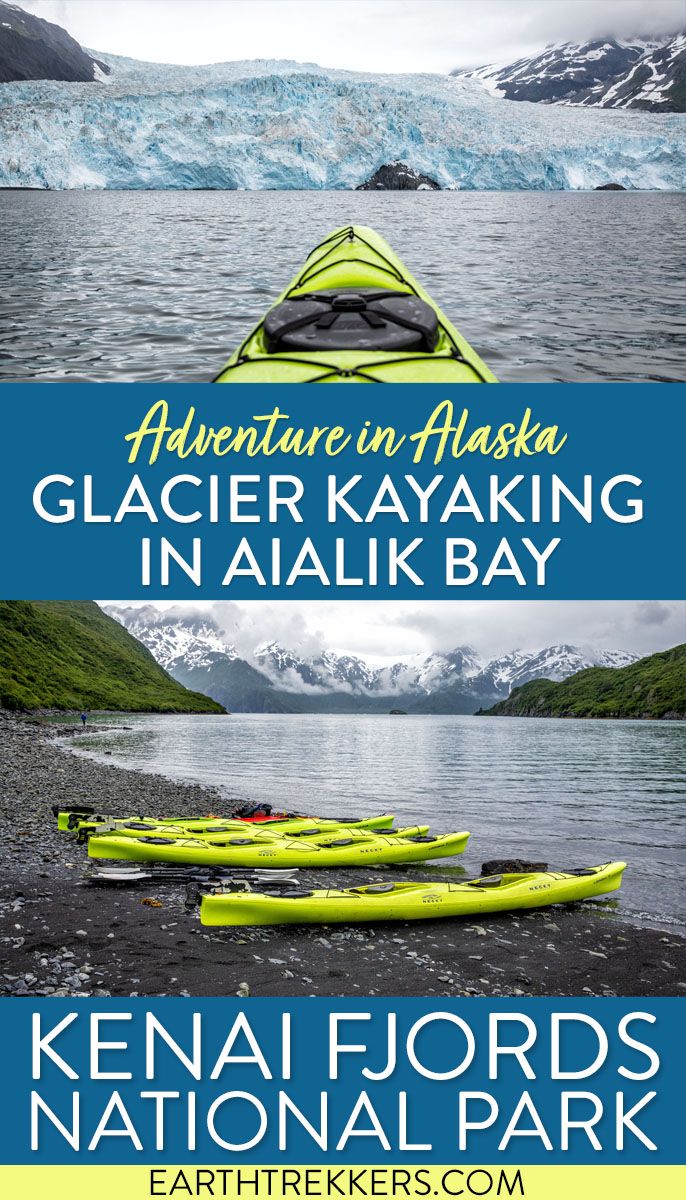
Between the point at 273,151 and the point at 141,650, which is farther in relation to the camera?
the point at 141,650

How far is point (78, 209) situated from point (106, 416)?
1943 inches

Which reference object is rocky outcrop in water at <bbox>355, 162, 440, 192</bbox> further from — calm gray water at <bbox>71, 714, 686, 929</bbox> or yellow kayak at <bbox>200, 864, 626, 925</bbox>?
yellow kayak at <bbox>200, 864, 626, 925</bbox>

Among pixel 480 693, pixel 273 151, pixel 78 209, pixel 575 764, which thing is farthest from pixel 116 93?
pixel 480 693

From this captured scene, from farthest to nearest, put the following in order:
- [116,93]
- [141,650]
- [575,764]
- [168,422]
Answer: [141,650] < [116,93] < [575,764] < [168,422]

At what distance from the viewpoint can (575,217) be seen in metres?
47.6

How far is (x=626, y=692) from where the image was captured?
70500mm

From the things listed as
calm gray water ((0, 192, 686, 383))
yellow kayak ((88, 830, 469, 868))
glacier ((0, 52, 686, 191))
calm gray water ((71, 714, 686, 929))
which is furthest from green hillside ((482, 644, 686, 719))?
yellow kayak ((88, 830, 469, 868))

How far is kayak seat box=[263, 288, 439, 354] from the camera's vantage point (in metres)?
9.25

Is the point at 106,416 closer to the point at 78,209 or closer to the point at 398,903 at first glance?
the point at 398,903

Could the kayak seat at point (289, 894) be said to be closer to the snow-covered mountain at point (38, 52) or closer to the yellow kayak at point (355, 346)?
the yellow kayak at point (355, 346)

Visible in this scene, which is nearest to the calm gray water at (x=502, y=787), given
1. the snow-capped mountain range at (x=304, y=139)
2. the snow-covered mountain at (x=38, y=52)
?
the snow-capped mountain range at (x=304, y=139)

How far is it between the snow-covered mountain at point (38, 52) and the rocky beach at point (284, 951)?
169 meters

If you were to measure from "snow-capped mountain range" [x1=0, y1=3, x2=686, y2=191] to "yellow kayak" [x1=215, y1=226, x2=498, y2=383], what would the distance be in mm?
61545

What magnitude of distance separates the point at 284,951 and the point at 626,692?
67522mm
